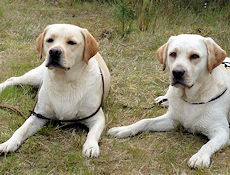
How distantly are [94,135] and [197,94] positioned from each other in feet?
3.61

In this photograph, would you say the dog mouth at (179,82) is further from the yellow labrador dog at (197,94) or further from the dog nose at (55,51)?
the dog nose at (55,51)

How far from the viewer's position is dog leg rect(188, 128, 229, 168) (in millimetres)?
2596

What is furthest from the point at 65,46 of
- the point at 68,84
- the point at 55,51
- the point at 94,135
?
the point at 94,135

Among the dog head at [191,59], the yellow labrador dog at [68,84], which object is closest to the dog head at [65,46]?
the yellow labrador dog at [68,84]

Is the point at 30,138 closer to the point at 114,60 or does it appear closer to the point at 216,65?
the point at 216,65

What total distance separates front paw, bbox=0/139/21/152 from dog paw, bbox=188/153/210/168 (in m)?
1.58

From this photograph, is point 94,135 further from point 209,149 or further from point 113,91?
point 113,91

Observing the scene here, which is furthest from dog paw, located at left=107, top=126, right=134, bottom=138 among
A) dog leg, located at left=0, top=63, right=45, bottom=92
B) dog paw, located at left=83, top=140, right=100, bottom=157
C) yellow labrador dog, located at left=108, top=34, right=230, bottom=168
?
dog leg, located at left=0, top=63, right=45, bottom=92

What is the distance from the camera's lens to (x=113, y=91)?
4301 mm

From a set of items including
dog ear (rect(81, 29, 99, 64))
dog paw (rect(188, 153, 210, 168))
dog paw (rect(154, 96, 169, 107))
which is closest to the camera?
dog paw (rect(188, 153, 210, 168))

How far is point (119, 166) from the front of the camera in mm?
2656

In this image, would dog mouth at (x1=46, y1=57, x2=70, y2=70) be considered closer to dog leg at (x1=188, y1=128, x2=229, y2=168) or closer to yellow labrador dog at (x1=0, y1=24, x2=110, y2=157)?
yellow labrador dog at (x1=0, y1=24, x2=110, y2=157)

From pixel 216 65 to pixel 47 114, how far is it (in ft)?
5.87

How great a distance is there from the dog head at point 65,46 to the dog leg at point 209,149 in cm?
141
